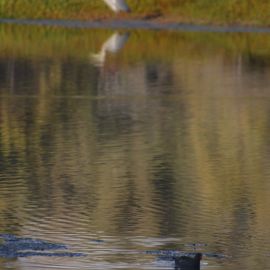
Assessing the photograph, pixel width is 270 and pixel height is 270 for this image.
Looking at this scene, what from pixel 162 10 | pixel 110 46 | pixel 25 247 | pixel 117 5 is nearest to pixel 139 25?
pixel 117 5

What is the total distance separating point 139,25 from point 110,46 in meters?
10.1

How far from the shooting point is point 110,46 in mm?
40094

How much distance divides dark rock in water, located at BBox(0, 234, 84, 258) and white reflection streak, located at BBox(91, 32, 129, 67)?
20423 millimetres

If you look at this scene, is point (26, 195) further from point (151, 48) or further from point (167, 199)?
point (151, 48)

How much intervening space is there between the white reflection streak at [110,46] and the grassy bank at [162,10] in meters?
4.67

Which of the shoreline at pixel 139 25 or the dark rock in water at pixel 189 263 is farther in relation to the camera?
the shoreline at pixel 139 25

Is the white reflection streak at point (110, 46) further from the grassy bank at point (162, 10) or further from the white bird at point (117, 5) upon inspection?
the grassy bank at point (162, 10)

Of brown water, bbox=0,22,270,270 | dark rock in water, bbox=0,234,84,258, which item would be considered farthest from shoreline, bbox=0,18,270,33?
dark rock in water, bbox=0,234,84,258

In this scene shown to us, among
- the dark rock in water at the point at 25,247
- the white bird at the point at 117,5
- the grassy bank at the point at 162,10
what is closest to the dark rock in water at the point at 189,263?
the dark rock in water at the point at 25,247

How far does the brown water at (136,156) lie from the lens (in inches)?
540

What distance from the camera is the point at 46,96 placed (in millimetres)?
27203

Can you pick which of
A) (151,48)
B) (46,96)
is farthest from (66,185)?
(151,48)

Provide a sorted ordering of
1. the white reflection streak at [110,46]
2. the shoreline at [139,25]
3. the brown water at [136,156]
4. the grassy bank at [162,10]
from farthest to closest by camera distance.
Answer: the grassy bank at [162,10]
the shoreline at [139,25]
the white reflection streak at [110,46]
the brown water at [136,156]

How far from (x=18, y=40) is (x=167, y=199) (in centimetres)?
2664
